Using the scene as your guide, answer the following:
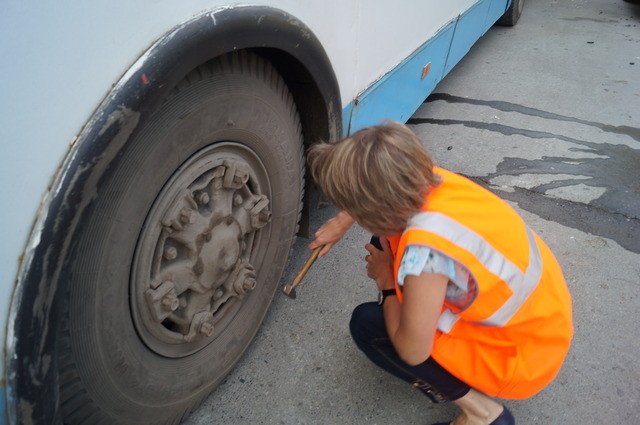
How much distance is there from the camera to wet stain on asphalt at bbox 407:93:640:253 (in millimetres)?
2705

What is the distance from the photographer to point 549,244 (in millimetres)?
2557

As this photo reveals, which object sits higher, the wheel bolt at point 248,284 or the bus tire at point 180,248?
the bus tire at point 180,248

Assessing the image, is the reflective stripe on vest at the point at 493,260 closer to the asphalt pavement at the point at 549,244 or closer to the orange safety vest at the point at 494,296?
the orange safety vest at the point at 494,296

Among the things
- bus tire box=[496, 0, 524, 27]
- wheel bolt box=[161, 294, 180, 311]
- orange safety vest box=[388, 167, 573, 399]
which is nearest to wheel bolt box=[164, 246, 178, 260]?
wheel bolt box=[161, 294, 180, 311]

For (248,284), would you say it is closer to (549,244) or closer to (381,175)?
(381,175)

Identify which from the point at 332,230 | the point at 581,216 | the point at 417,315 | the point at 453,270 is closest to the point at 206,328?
the point at 332,230

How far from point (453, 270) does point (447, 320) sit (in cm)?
28

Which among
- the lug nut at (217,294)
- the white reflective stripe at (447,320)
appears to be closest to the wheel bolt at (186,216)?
the lug nut at (217,294)

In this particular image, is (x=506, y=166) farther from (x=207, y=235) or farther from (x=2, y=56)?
(x=2, y=56)

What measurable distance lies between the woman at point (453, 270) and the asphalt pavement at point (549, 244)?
18.2 inches

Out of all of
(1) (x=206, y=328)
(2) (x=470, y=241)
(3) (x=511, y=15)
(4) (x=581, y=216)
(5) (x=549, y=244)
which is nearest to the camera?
(2) (x=470, y=241)

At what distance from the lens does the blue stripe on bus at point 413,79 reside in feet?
7.16

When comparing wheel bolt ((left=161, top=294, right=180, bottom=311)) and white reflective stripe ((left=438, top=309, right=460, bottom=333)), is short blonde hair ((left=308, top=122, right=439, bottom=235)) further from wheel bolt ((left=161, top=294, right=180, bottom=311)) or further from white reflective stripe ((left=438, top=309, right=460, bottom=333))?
wheel bolt ((left=161, top=294, right=180, bottom=311))

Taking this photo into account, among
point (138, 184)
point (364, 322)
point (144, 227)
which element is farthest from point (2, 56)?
point (364, 322)
